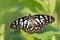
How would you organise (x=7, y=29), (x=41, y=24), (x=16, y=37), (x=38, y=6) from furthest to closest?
(x=16, y=37), (x=7, y=29), (x=38, y=6), (x=41, y=24)

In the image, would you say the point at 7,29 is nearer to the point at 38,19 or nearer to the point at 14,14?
the point at 14,14

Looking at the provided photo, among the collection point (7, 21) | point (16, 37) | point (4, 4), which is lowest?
point (16, 37)

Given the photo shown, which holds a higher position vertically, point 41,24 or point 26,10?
point 26,10

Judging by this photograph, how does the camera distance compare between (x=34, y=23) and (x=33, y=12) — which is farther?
(x=33, y=12)

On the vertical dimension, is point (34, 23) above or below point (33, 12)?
below

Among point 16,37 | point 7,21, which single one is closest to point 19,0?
point 7,21

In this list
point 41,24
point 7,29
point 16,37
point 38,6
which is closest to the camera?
point 41,24

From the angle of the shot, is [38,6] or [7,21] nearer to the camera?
[38,6]
